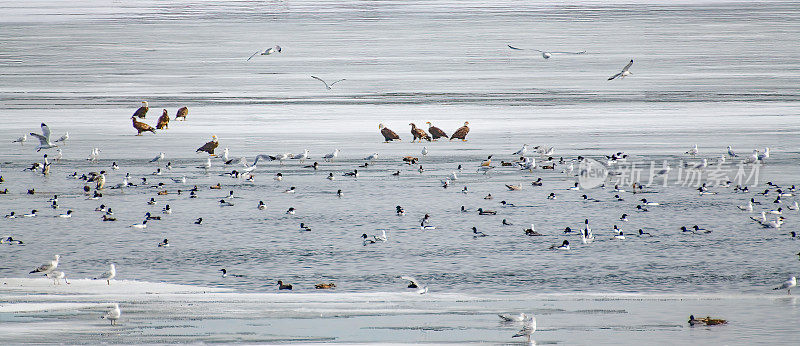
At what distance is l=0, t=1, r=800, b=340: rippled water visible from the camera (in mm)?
15930

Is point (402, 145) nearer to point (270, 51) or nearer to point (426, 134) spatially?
point (426, 134)

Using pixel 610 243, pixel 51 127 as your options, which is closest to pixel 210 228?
pixel 610 243

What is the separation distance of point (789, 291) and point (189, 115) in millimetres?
23098

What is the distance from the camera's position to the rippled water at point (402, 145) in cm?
1593

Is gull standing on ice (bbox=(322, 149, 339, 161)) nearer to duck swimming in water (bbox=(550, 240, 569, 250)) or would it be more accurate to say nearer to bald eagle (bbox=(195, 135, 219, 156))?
bald eagle (bbox=(195, 135, 219, 156))

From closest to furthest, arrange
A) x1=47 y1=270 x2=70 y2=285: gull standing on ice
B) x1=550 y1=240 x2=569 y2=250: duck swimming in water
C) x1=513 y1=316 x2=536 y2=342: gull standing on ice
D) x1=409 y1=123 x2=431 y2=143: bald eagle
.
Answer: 1. x1=513 y1=316 x2=536 y2=342: gull standing on ice
2. x1=47 y1=270 x2=70 y2=285: gull standing on ice
3. x1=550 y1=240 x2=569 y2=250: duck swimming in water
4. x1=409 y1=123 x2=431 y2=143: bald eagle

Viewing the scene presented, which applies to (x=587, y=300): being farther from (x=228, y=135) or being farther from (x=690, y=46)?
(x=690, y=46)

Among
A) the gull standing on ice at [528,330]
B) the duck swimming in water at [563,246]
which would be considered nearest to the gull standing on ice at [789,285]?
the duck swimming in water at [563,246]

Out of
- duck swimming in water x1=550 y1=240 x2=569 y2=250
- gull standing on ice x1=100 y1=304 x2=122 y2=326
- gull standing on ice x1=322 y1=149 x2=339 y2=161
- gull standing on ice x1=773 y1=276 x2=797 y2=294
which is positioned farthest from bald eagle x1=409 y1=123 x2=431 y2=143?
gull standing on ice x1=100 y1=304 x2=122 y2=326

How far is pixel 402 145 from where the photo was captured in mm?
28344

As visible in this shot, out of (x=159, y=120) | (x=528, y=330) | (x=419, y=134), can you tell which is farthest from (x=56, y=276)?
(x=159, y=120)

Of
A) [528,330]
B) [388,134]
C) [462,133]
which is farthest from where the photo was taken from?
[462,133]

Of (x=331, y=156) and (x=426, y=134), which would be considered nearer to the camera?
(x=331, y=156)

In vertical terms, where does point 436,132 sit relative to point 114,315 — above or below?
above
